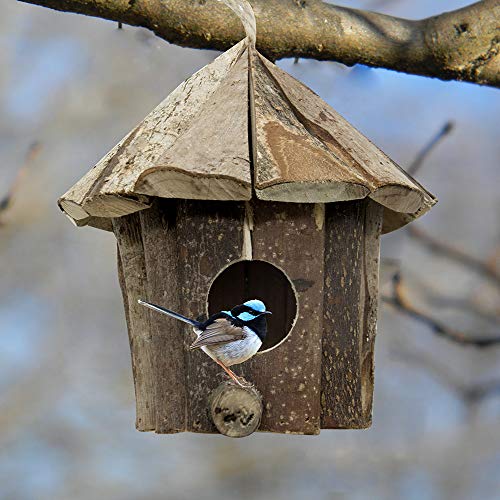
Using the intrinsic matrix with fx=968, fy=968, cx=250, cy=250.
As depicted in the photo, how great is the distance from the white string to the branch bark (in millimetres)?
103

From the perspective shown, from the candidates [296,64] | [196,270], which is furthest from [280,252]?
[296,64]

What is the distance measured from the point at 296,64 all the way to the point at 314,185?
80 cm

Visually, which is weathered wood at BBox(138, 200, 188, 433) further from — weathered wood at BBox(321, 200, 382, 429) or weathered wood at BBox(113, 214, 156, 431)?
weathered wood at BBox(321, 200, 382, 429)

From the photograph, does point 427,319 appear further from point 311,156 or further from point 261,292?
point 311,156

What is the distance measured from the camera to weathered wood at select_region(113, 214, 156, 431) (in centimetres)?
253

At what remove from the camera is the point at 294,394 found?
2355mm

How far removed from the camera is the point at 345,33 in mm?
2717

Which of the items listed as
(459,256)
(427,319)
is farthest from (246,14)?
(459,256)

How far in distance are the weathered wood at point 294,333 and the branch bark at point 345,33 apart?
57cm

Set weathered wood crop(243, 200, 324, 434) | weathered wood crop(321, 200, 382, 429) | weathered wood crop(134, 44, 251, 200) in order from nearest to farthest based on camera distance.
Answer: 1. weathered wood crop(134, 44, 251, 200)
2. weathered wood crop(243, 200, 324, 434)
3. weathered wood crop(321, 200, 382, 429)

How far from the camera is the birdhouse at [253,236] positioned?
219cm

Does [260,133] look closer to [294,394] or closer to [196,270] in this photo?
[196,270]

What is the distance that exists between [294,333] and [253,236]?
0.26 m

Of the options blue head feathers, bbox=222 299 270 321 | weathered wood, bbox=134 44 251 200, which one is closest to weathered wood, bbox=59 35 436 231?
weathered wood, bbox=134 44 251 200
